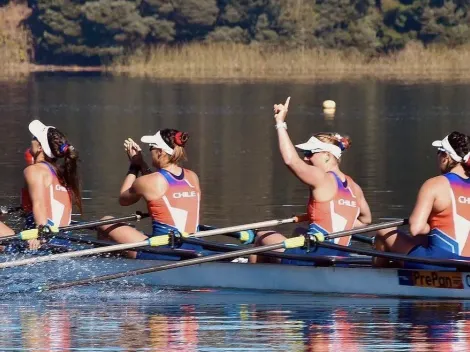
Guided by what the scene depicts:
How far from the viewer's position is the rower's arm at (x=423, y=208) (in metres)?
8.88

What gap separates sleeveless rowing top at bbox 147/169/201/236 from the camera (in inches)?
400

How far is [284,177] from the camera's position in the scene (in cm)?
1852

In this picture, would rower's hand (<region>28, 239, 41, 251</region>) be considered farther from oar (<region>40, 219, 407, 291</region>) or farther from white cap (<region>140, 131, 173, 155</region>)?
white cap (<region>140, 131, 173, 155</region>)

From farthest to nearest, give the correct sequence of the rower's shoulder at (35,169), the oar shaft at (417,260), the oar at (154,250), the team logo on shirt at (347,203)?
the rower's shoulder at (35,169) → the oar at (154,250) → the team logo on shirt at (347,203) → the oar shaft at (417,260)

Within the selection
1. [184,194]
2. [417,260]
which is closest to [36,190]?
[184,194]

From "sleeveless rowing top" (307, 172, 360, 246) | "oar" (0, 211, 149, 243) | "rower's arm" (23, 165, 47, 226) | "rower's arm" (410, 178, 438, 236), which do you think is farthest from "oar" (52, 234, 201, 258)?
"rower's arm" (410, 178, 438, 236)

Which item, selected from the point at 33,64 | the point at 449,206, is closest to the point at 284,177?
the point at 449,206

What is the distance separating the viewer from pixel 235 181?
17953 millimetres

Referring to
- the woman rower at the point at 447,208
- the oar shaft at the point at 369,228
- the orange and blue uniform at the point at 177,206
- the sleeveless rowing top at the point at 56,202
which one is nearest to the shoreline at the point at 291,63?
the sleeveless rowing top at the point at 56,202

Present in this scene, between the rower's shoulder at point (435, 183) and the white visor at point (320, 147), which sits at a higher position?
the white visor at point (320, 147)

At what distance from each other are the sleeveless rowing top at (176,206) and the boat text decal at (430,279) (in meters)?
1.73

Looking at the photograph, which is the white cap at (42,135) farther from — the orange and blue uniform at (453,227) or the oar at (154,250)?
the orange and blue uniform at (453,227)

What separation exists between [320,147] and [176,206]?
3.89 ft

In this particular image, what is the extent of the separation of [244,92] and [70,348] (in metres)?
32.4
